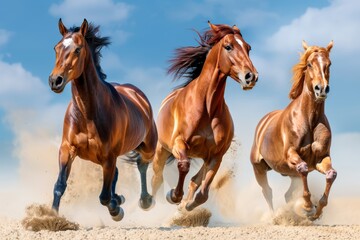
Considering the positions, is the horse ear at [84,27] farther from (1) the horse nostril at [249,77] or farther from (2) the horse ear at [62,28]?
(1) the horse nostril at [249,77]

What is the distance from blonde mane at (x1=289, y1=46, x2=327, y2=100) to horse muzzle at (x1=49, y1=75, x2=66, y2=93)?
13.9ft

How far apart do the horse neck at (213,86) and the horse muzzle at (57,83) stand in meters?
2.33

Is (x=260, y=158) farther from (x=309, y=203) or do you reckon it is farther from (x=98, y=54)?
(x=98, y=54)

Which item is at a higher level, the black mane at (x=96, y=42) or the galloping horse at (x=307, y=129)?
the black mane at (x=96, y=42)

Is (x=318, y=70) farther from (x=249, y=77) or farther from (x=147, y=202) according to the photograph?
(x=147, y=202)

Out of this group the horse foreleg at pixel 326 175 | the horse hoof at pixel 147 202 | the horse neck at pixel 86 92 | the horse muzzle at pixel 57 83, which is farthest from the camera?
the horse hoof at pixel 147 202

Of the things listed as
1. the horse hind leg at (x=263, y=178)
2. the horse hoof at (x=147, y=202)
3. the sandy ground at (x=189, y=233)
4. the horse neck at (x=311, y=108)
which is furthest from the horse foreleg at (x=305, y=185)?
the horse hoof at (x=147, y=202)

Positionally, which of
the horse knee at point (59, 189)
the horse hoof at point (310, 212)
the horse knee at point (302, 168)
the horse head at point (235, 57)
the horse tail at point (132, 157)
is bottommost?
the horse hoof at point (310, 212)

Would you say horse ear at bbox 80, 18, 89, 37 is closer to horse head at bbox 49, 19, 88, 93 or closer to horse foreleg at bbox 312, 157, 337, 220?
horse head at bbox 49, 19, 88, 93

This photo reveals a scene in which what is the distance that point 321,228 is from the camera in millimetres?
10352

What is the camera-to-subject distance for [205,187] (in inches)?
397

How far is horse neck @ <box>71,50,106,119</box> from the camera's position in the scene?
940 cm

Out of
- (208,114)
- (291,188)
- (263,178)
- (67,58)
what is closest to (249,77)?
(208,114)

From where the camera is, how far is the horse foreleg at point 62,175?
9133 mm
